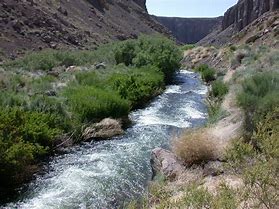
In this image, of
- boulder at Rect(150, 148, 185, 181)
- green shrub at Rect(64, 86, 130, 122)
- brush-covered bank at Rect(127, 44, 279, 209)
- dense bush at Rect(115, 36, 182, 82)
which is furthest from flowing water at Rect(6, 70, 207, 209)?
dense bush at Rect(115, 36, 182, 82)

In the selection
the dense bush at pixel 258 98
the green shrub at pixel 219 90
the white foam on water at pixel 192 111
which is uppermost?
the dense bush at pixel 258 98

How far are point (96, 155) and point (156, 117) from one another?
7969 mm

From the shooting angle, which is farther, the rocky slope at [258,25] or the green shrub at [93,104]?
the rocky slope at [258,25]

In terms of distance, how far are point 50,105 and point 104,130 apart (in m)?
2.56

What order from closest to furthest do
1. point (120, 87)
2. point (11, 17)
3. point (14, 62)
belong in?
point (120, 87) → point (14, 62) → point (11, 17)

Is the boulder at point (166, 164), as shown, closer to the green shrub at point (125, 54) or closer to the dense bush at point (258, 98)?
the dense bush at point (258, 98)

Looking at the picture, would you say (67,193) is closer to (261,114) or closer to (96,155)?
(96,155)

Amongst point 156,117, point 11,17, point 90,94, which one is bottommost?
point 156,117

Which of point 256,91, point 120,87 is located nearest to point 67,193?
point 256,91

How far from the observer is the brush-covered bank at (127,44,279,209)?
261 inches

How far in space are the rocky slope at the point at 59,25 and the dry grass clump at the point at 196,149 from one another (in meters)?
31.8

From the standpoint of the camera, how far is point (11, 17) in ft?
166

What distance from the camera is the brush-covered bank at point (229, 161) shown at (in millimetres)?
6625

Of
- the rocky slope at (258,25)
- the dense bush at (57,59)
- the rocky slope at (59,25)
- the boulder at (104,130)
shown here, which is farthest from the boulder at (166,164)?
the rocky slope at (258,25)
